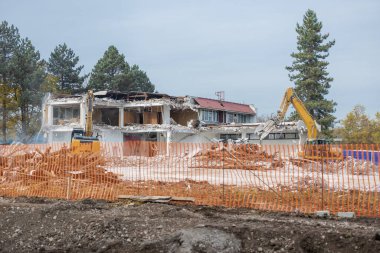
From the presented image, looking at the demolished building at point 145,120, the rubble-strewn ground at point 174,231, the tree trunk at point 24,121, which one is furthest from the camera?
the tree trunk at point 24,121

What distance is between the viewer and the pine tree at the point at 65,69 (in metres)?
61.0

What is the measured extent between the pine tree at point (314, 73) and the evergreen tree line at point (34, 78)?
2451 cm

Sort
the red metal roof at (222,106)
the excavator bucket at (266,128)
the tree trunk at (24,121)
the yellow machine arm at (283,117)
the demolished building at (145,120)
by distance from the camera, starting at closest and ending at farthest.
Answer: the yellow machine arm at (283,117)
the excavator bucket at (266,128)
the demolished building at (145,120)
the red metal roof at (222,106)
the tree trunk at (24,121)

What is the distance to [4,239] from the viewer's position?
957 cm

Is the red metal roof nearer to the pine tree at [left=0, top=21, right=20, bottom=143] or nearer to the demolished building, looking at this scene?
the demolished building

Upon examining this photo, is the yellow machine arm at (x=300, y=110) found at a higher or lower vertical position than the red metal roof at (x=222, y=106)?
lower

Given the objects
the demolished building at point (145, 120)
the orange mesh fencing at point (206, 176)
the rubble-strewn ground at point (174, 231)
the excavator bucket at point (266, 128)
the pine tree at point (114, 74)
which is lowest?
the rubble-strewn ground at point (174, 231)

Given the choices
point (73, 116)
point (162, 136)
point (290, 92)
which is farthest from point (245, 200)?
point (73, 116)

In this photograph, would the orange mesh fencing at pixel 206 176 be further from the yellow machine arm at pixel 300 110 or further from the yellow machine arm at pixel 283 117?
the yellow machine arm at pixel 300 110

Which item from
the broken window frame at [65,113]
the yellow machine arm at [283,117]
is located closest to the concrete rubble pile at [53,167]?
the yellow machine arm at [283,117]

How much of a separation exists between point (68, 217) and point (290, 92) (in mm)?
22440

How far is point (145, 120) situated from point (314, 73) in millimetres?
19644

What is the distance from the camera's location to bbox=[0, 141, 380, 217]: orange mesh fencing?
13211 mm

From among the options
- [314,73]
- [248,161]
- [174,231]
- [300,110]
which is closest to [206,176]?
[248,161]
